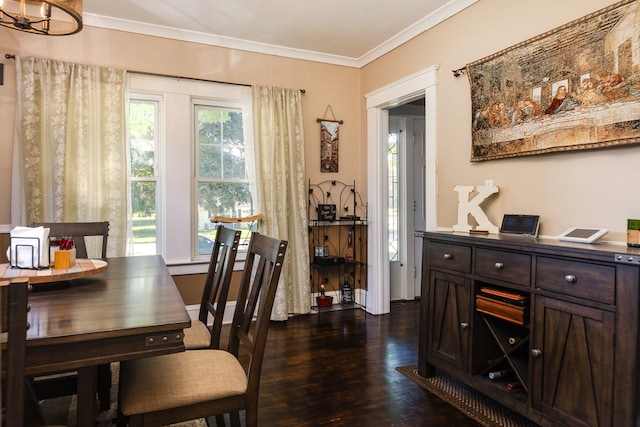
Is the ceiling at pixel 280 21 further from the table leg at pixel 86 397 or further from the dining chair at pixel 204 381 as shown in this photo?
the table leg at pixel 86 397

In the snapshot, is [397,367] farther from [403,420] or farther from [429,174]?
[429,174]

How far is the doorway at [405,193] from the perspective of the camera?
4.86 m

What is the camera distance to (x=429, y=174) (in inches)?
136

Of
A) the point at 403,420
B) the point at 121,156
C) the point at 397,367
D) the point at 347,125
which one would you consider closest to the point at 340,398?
the point at 403,420

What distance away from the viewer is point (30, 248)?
187cm

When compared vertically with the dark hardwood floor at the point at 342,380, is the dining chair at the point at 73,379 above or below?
above

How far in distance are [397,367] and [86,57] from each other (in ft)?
11.7

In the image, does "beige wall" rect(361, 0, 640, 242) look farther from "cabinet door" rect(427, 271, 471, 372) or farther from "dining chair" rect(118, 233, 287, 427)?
"dining chair" rect(118, 233, 287, 427)

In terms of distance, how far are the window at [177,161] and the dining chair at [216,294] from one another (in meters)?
1.58

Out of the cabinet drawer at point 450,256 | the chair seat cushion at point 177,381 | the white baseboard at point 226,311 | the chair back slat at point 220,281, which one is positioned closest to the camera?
the chair seat cushion at point 177,381

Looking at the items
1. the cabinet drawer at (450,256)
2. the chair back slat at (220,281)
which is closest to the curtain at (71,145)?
the chair back slat at (220,281)

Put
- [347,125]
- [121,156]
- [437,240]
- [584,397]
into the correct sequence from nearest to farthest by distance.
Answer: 1. [584,397]
2. [437,240]
3. [121,156]
4. [347,125]

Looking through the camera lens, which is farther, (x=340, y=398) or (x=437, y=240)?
(x=437, y=240)

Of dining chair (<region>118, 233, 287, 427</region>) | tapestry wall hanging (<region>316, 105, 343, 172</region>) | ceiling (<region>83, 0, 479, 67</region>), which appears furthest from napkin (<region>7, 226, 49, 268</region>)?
tapestry wall hanging (<region>316, 105, 343, 172</region>)
